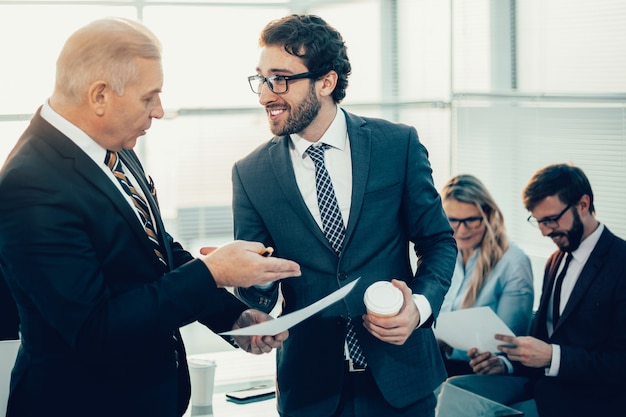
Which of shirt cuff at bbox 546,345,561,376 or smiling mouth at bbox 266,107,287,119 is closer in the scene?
smiling mouth at bbox 266,107,287,119

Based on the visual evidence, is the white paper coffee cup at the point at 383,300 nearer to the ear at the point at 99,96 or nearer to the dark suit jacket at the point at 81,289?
the dark suit jacket at the point at 81,289

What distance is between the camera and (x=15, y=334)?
74.2 inches

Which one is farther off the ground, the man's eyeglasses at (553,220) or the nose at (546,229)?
the man's eyeglasses at (553,220)

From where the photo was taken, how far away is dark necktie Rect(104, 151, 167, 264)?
166 centimetres

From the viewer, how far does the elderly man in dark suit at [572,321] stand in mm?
2814

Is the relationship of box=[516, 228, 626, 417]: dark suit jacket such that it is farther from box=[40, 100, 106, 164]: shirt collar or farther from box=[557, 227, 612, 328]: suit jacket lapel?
box=[40, 100, 106, 164]: shirt collar

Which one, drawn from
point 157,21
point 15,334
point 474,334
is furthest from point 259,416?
point 157,21

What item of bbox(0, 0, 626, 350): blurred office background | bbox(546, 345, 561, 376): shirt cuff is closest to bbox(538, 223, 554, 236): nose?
bbox(546, 345, 561, 376): shirt cuff

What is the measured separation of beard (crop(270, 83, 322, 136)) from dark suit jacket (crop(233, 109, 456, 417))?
6cm

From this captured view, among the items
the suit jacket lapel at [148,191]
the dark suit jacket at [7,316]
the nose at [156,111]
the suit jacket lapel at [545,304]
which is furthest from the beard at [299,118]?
the suit jacket lapel at [545,304]

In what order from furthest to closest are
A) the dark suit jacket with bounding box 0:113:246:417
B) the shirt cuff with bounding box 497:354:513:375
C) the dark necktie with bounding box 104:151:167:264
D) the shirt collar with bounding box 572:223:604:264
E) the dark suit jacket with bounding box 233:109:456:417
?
the shirt cuff with bounding box 497:354:513:375
the shirt collar with bounding box 572:223:604:264
the dark suit jacket with bounding box 233:109:456:417
the dark necktie with bounding box 104:151:167:264
the dark suit jacket with bounding box 0:113:246:417

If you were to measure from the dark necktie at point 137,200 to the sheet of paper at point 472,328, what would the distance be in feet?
5.52

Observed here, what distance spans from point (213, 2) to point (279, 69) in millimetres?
1445

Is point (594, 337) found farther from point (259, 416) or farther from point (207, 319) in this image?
point (207, 319)
